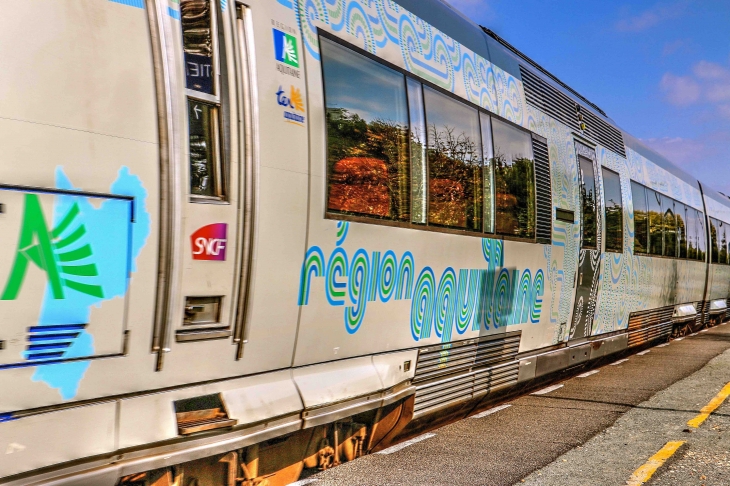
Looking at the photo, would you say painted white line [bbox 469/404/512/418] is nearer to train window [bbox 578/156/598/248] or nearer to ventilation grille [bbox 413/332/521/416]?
ventilation grille [bbox 413/332/521/416]

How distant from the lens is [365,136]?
4.63 m

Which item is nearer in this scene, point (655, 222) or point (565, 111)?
point (565, 111)

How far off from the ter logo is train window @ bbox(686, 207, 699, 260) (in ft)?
41.1

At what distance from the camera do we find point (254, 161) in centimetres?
366

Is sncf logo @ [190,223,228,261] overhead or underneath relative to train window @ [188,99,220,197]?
underneath

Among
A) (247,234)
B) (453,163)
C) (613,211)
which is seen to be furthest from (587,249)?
(247,234)

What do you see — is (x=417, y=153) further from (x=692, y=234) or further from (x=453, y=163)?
(x=692, y=234)

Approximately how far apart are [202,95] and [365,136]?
1.43 m

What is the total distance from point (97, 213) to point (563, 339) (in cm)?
639

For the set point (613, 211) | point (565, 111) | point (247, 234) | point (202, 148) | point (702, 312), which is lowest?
point (702, 312)

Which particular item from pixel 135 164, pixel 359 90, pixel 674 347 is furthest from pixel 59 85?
pixel 674 347

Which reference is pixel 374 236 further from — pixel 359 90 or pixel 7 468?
pixel 7 468

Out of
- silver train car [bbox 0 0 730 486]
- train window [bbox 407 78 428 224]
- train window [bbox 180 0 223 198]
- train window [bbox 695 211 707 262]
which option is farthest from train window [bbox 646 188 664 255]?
train window [bbox 180 0 223 198]

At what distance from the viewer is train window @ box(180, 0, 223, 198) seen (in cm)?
336
